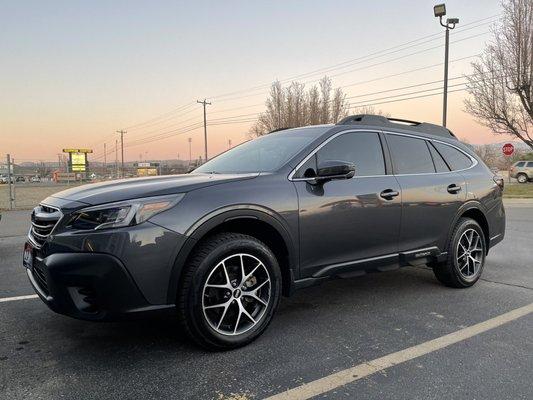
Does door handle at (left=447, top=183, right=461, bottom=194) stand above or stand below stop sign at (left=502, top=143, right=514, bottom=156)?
below

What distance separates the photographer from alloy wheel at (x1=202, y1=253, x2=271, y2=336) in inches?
128

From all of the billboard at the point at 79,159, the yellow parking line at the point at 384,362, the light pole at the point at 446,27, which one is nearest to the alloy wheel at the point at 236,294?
the yellow parking line at the point at 384,362

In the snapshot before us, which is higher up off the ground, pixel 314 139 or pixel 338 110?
pixel 338 110

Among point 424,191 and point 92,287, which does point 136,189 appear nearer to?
point 92,287

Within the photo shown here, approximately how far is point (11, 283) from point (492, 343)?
4.91 meters

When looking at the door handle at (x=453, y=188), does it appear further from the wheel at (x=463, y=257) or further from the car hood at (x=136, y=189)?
the car hood at (x=136, y=189)

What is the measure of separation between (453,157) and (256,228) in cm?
272

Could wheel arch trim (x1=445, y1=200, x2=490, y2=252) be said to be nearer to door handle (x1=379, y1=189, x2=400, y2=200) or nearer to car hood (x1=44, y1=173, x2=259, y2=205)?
door handle (x1=379, y1=189, x2=400, y2=200)

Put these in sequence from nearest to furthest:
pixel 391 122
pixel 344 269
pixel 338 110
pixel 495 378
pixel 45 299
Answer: pixel 495 378
pixel 45 299
pixel 344 269
pixel 391 122
pixel 338 110

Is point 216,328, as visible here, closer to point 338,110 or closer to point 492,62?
point 492,62

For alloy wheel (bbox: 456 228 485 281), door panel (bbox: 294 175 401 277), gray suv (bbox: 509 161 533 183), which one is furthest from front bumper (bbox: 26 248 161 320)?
gray suv (bbox: 509 161 533 183)

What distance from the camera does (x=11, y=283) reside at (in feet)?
17.3

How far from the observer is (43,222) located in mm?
3260

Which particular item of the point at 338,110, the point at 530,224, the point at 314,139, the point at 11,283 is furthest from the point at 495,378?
the point at 338,110
